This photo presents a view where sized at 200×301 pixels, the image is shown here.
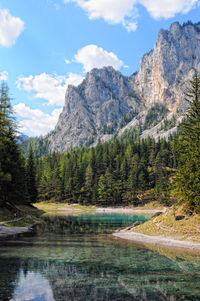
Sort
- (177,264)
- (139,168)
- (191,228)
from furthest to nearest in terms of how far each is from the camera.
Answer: (139,168) → (191,228) → (177,264)

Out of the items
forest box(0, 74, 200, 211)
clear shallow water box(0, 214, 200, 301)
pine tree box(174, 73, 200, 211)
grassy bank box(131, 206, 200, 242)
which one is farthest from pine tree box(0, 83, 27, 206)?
forest box(0, 74, 200, 211)

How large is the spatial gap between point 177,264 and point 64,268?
9.78 meters

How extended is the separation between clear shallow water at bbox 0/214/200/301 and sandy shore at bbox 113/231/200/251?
567 cm

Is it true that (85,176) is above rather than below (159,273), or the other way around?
above

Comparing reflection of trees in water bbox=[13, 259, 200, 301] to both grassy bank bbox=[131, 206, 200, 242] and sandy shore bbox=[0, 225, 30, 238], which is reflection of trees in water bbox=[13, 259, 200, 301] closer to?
grassy bank bbox=[131, 206, 200, 242]

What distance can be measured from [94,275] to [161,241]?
1825 centimetres

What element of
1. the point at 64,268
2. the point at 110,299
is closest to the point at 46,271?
the point at 64,268

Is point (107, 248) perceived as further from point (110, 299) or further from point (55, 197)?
point (55, 197)

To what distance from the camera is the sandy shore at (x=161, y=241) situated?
1178 inches

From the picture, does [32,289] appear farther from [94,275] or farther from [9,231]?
[9,231]

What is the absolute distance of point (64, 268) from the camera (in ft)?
64.1

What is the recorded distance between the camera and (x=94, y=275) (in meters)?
17.7

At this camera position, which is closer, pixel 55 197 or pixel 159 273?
pixel 159 273

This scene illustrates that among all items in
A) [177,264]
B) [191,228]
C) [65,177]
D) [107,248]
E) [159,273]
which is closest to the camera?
[159,273]
